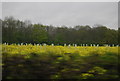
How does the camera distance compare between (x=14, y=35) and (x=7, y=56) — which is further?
(x=14, y=35)

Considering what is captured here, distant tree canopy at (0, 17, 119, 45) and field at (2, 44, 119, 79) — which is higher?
distant tree canopy at (0, 17, 119, 45)

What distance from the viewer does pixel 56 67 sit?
12.0ft

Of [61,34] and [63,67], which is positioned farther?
[61,34]

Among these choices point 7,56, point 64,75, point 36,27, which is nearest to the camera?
point 64,75

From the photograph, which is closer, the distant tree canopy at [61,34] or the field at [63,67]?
the field at [63,67]

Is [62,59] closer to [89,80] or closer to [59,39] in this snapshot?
[89,80]

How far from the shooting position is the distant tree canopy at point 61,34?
12312 millimetres

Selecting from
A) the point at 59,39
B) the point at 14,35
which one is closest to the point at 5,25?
the point at 14,35

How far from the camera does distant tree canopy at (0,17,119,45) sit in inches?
485

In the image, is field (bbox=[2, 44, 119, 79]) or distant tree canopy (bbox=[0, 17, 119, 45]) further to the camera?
distant tree canopy (bbox=[0, 17, 119, 45])

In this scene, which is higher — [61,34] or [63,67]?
[61,34]

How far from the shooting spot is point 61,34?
13133 mm

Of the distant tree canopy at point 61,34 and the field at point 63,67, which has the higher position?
the distant tree canopy at point 61,34

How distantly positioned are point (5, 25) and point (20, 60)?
11009mm
